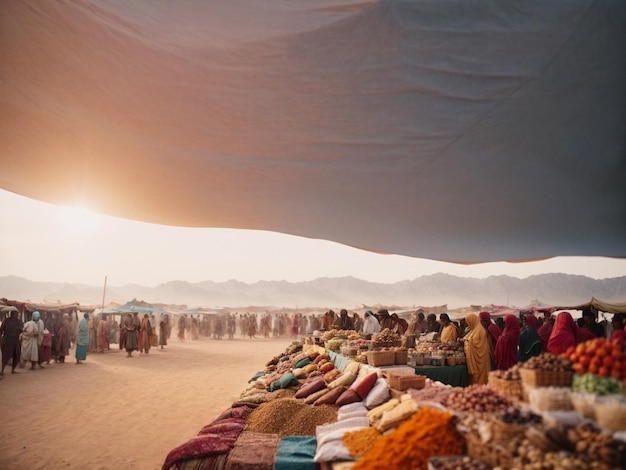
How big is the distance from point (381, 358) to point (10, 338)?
11593mm

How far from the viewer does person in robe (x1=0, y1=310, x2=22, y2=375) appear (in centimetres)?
1141

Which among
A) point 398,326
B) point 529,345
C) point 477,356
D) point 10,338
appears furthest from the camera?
point 10,338

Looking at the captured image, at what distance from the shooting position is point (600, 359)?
2.29 meters

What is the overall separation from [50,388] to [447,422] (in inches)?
408

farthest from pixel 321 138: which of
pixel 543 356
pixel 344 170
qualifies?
pixel 543 356

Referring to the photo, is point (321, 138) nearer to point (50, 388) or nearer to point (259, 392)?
point (259, 392)

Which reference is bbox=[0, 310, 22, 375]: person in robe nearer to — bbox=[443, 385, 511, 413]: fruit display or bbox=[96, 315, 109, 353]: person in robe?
bbox=[96, 315, 109, 353]: person in robe

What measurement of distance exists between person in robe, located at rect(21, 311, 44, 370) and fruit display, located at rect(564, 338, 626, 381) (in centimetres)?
1431

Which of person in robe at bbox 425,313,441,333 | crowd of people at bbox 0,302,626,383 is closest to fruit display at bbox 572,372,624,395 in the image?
crowd of people at bbox 0,302,626,383

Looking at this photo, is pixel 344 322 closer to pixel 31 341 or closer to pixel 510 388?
pixel 510 388

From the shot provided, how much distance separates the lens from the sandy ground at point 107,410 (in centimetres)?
522

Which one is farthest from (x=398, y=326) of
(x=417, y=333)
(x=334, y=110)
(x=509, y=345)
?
(x=334, y=110)

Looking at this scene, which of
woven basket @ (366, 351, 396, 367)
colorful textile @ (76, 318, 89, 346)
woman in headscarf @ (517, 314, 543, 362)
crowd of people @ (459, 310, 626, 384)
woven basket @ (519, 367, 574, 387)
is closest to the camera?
woven basket @ (519, 367, 574, 387)

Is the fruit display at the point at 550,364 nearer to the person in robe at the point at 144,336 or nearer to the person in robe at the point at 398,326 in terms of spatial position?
the person in robe at the point at 398,326
